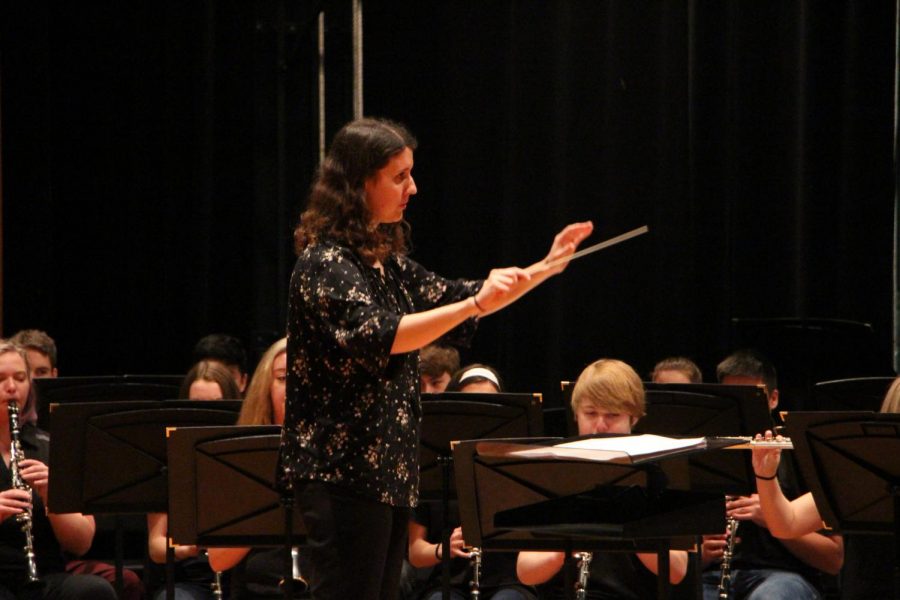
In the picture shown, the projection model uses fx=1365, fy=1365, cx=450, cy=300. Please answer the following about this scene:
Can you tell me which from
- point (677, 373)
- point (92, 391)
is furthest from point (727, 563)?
point (92, 391)

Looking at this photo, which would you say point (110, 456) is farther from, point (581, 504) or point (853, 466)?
point (853, 466)

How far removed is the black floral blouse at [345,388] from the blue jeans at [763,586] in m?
2.16

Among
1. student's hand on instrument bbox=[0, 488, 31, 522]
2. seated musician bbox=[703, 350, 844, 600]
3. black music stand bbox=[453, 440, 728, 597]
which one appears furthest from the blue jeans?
student's hand on instrument bbox=[0, 488, 31, 522]

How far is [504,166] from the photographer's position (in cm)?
711

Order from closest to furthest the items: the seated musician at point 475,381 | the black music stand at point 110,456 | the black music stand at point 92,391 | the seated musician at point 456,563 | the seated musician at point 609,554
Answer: the black music stand at point 110,456, the seated musician at point 609,554, the seated musician at point 456,563, the seated musician at point 475,381, the black music stand at point 92,391

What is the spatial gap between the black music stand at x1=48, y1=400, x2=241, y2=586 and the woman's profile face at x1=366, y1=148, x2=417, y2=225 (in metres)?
1.75

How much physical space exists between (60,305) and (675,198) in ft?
12.1

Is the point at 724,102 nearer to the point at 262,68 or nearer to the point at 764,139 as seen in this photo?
the point at 764,139

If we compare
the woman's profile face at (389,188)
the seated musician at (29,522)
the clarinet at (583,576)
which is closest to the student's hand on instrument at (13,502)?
the seated musician at (29,522)

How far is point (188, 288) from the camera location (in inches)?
318

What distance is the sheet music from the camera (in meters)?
2.57

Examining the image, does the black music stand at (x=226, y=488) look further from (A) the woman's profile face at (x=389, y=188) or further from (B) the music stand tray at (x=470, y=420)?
(A) the woman's profile face at (x=389, y=188)

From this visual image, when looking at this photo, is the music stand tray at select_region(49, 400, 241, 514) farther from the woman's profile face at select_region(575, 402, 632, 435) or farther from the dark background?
the dark background

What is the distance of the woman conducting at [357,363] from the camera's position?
2559 mm
